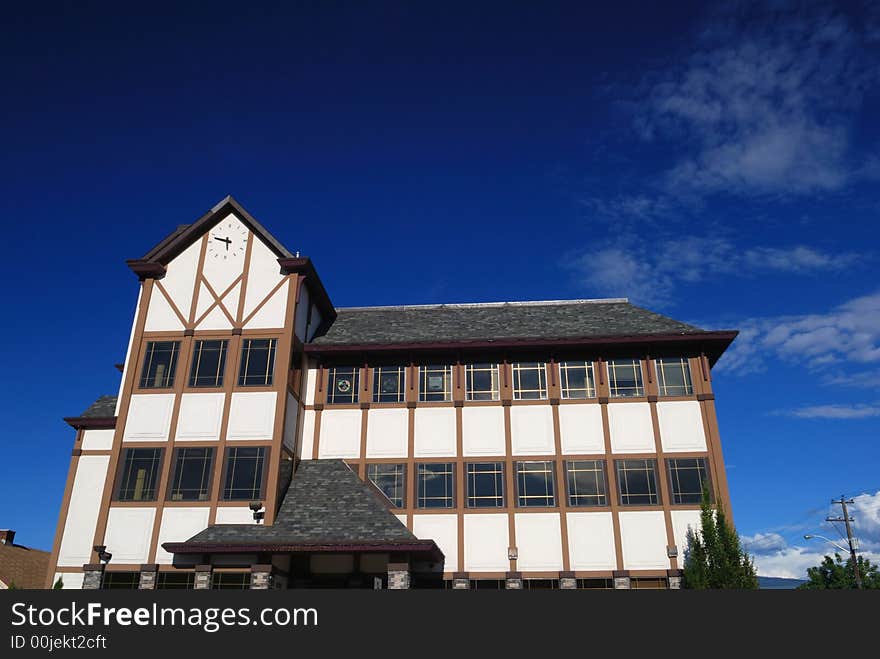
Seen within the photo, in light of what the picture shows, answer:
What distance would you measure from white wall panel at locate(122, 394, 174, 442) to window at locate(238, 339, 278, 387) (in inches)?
122

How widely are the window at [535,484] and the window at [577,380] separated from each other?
313 centimetres

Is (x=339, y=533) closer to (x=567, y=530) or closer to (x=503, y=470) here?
(x=503, y=470)

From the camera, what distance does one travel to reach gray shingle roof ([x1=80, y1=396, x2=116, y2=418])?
27.7 meters

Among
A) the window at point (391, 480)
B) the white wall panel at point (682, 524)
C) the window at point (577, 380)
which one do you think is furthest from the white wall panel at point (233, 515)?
the white wall panel at point (682, 524)

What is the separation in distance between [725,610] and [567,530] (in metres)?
13.3

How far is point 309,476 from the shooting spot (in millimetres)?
26359

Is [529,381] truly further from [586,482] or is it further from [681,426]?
[681,426]

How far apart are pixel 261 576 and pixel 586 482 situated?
41.4ft

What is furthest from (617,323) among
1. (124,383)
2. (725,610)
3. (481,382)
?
(124,383)

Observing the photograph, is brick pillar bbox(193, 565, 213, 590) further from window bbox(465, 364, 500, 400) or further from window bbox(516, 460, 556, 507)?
window bbox(465, 364, 500, 400)

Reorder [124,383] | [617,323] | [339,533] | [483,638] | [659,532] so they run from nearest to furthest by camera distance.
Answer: [483,638] → [339,533] → [659,532] → [124,383] → [617,323]

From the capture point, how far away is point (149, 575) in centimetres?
2362

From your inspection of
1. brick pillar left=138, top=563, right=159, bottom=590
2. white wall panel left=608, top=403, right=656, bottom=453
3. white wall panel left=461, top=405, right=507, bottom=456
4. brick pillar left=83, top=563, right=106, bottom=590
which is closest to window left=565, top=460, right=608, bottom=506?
white wall panel left=608, top=403, right=656, bottom=453

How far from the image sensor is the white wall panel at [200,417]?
2603 centimetres
